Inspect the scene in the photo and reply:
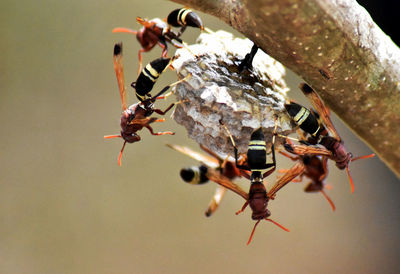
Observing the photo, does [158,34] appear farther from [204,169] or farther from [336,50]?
[336,50]

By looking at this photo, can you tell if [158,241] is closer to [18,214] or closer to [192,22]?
[18,214]

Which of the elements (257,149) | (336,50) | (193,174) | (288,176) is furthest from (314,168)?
(336,50)

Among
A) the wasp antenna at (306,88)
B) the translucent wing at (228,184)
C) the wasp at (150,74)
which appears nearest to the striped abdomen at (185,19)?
the wasp at (150,74)

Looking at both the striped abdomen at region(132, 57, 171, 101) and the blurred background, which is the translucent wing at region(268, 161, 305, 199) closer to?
the striped abdomen at region(132, 57, 171, 101)

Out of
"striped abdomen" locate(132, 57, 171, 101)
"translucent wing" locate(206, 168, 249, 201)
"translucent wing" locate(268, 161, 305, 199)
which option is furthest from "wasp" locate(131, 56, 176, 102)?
"translucent wing" locate(268, 161, 305, 199)

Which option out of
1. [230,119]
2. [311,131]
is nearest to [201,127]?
[230,119]

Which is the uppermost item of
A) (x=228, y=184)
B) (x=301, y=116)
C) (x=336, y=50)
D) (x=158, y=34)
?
(x=336, y=50)
